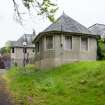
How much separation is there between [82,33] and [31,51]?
3575 cm

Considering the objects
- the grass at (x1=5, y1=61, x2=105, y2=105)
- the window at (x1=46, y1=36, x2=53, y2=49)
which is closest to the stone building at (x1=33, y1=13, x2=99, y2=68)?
the window at (x1=46, y1=36, x2=53, y2=49)

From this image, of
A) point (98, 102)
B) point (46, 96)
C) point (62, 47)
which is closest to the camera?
point (98, 102)

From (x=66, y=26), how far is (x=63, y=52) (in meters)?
3.33

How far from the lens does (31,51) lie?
249ft

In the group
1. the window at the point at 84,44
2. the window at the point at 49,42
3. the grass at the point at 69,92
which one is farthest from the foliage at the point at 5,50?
the grass at the point at 69,92

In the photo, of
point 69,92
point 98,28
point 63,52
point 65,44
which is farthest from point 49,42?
point 69,92

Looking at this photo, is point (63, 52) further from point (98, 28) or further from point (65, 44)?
point (98, 28)

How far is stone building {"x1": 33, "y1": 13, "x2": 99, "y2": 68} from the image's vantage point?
39906 millimetres

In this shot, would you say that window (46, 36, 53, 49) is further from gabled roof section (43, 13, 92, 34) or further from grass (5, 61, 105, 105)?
grass (5, 61, 105, 105)

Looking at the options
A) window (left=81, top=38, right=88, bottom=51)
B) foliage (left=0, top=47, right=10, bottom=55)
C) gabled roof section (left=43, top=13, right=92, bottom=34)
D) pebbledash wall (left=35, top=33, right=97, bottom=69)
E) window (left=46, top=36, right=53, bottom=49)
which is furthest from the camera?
foliage (left=0, top=47, right=10, bottom=55)

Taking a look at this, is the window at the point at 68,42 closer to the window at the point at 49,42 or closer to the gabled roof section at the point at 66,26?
the gabled roof section at the point at 66,26

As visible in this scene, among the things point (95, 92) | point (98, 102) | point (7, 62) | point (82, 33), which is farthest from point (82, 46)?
point (7, 62)

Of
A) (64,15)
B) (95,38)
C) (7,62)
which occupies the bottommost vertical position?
(7,62)

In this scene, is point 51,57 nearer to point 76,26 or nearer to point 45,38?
point 45,38
